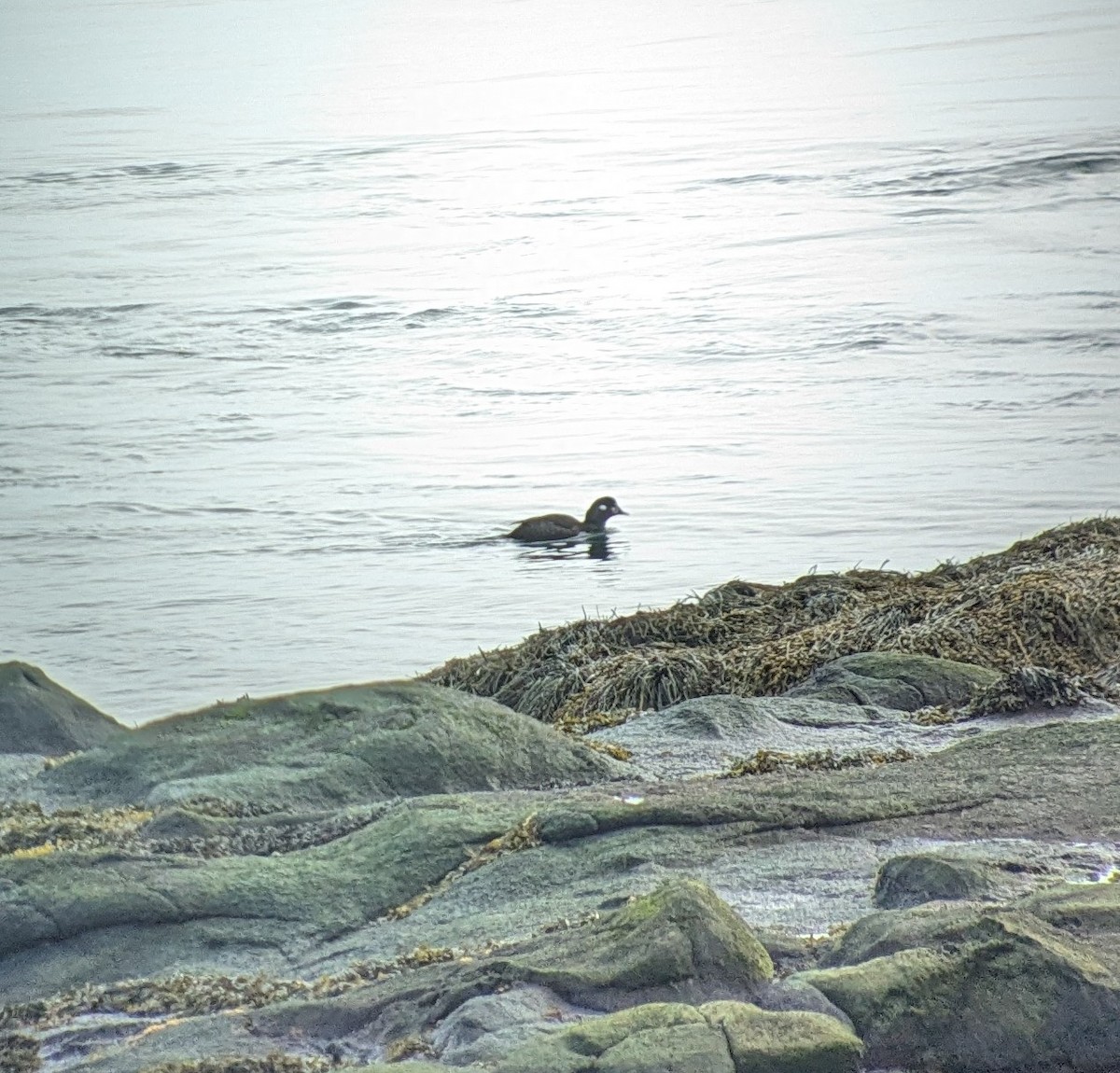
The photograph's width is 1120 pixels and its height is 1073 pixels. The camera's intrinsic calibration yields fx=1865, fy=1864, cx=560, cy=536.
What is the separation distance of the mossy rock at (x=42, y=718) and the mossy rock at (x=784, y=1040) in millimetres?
3278

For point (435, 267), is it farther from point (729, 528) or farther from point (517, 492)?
point (729, 528)

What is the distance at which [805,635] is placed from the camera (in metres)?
8.09

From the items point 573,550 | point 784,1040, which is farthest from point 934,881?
point 573,550

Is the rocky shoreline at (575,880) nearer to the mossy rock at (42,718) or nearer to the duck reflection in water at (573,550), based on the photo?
the mossy rock at (42,718)

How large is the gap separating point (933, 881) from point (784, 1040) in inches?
37.2

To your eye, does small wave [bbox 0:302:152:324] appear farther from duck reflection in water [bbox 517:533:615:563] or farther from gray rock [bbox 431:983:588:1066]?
gray rock [bbox 431:983:588:1066]

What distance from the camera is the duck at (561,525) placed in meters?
16.5

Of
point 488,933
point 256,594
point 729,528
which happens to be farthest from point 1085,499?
point 488,933

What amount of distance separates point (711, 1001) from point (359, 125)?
6619 cm

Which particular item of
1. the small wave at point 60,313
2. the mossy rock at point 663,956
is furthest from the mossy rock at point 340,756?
the small wave at point 60,313

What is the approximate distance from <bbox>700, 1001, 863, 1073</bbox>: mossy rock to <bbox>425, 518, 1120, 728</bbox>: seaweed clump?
11.6ft

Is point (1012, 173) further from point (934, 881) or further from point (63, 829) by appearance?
point (934, 881)

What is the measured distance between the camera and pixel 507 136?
64.5 meters

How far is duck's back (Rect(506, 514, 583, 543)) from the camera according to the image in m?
16.5
